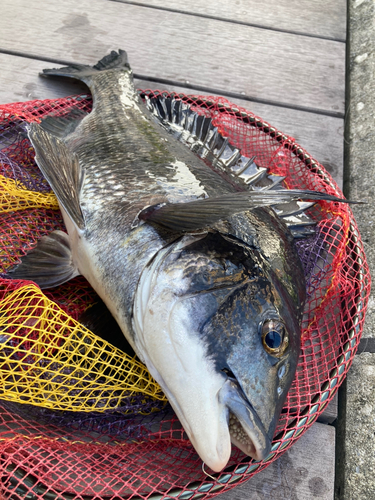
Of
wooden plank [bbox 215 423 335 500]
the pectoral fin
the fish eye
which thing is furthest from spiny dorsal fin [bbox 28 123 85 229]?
wooden plank [bbox 215 423 335 500]

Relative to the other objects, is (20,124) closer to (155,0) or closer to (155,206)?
(155,206)

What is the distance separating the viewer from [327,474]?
1590 mm

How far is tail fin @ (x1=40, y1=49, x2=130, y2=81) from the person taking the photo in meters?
2.33

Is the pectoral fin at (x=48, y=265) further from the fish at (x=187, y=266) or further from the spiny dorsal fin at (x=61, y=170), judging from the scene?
the spiny dorsal fin at (x=61, y=170)

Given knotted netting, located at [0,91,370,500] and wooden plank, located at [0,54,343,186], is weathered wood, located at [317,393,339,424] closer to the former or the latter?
knotted netting, located at [0,91,370,500]

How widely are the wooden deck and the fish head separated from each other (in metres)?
1.49

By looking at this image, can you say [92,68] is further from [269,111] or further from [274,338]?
[274,338]

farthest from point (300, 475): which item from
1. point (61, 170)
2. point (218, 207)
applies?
point (61, 170)

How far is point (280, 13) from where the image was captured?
123 inches

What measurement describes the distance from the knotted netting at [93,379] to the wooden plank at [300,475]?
0.21 meters

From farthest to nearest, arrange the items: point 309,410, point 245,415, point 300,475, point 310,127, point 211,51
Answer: point 211,51 → point 310,127 → point 300,475 → point 309,410 → point 245,415

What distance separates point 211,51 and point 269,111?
66 centimetres

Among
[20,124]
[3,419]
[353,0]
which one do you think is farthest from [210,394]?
[353,0]

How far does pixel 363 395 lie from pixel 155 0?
118 inches
